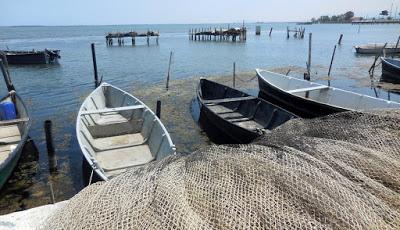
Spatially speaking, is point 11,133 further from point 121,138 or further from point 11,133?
point 121,138

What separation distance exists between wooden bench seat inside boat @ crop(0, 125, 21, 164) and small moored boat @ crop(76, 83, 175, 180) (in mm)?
2248

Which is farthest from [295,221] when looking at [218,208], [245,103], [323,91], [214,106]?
[323,91]

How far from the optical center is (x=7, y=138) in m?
9.98

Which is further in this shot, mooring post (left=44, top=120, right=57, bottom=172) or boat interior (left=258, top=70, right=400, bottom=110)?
boat interior (left=258, top=70, right=400, bottom=110)

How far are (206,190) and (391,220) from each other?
1331mm

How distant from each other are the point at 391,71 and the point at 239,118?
1559 cm

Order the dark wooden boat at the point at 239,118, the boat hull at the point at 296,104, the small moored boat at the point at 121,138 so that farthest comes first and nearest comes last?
the boat hull at the point at 296,104 → the dark wooden boat at the point at 239,118 → the small moored boat at the point at 121,138

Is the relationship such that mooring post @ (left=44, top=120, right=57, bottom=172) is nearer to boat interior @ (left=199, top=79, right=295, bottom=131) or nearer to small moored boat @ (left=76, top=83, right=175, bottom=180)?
small moored boat @ (left=76, top=83, right=175, bottom=180)

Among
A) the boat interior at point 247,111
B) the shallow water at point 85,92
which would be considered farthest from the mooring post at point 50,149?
the boat interior at point 247,111

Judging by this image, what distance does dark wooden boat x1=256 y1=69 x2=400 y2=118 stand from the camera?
11758mm

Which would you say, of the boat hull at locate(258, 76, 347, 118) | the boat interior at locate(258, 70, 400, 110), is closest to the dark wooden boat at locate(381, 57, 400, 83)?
the boat interior at locate(258, 70, 400, 110)

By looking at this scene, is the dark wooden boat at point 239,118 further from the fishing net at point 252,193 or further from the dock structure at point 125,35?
the dock structure at point 125,35

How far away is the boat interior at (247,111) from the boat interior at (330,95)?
7.35 ft

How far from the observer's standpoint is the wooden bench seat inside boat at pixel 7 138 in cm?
904
